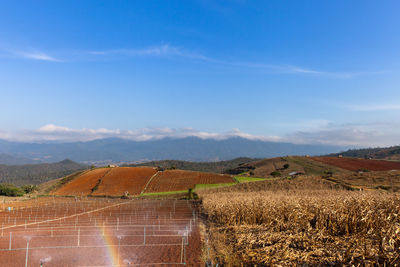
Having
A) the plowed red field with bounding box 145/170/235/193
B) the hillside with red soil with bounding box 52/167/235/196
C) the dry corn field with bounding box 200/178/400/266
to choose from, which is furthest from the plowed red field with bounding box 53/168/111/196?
the dry corn field with bounding box 200/178/400/266

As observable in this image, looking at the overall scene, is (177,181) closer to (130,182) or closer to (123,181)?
(130,182)

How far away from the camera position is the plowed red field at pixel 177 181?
56.4 metres

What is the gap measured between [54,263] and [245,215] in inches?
373

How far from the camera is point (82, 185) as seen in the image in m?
62.1

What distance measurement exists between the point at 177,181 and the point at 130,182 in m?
11.0

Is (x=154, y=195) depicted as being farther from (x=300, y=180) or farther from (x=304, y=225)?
(x=304, y=225)

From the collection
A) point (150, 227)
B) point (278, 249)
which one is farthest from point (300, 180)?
point (278, 249)

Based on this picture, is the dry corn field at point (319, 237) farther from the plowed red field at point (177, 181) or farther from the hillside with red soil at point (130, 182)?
the hillside with red soil at point (130, 182)

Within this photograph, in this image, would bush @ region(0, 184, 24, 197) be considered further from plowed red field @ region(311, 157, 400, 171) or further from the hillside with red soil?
plowed red field @ region(311, 157, 400, 171)

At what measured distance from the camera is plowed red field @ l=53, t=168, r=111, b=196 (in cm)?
5691

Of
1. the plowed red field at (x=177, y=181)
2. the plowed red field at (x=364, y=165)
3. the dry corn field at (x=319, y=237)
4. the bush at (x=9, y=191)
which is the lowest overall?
the bush at (x=9, y=191)

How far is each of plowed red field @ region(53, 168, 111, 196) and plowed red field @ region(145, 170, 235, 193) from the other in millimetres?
13798

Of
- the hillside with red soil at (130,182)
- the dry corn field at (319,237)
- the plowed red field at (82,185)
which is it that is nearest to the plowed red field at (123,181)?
the hillside with red soil at (130,182)

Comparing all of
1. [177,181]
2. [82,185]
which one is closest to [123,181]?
[82,185]
